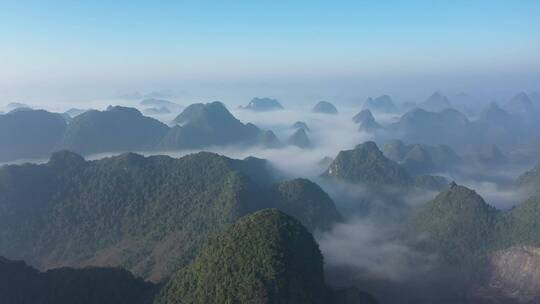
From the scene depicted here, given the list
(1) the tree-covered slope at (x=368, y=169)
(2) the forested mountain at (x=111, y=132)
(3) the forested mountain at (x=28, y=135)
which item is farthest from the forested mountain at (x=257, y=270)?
(3) the forested mountain at (x=28, y=135)

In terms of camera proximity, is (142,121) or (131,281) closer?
(131,281)

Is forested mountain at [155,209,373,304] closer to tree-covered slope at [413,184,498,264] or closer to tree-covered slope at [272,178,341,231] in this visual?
tree-covered slope at [272,178,341,231]

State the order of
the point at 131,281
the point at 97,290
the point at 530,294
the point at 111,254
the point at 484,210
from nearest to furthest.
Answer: the point at 97,290 → the point at 131,281 → the point at 530,294 → the point at 111,254 → the point at 484,210

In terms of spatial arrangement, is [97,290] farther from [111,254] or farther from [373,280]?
[373,280]

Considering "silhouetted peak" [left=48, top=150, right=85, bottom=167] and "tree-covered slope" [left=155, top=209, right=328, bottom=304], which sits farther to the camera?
"silhouetted peak" [left=48, top=150, right=85, bottom=167]

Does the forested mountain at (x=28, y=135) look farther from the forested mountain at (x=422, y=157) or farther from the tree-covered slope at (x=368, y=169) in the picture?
the forested mountain at (x=422, y=157)

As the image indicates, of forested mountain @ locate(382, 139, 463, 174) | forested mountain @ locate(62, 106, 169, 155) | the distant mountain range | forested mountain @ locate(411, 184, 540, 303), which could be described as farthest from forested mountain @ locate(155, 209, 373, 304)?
forested mountain @ locate(62, 106, 169, 155)

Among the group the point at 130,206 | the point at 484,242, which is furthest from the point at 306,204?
the point at 130,206

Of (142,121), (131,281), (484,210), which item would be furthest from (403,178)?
(142,121)
